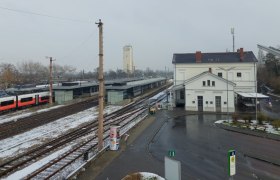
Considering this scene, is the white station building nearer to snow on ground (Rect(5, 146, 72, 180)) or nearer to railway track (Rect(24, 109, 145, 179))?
railway track (Rect(24, 109, 145, 179))

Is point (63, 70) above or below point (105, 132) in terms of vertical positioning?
above

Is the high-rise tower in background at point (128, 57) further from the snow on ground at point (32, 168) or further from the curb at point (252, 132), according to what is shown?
the snow on ground at point (32, 168)

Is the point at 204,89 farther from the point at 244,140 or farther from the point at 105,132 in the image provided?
the point at 105,132

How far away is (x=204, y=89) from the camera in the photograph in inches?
1549

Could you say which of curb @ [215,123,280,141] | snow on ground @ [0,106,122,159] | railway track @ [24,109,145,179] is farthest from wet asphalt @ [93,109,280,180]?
snow on ground @ [0,106,122,159]

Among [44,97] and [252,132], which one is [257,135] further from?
[44,97]

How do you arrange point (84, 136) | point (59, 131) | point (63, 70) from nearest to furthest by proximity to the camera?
1. point (84, 136)
2. point (59, 131)
3. point (63, 70)

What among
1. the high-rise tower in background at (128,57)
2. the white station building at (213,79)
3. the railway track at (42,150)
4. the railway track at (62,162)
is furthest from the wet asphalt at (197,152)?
the high-rise tower in background at (128,57)

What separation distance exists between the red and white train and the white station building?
25.4m

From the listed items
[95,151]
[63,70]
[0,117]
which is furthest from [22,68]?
[95,151]

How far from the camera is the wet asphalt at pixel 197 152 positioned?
49.1 ft

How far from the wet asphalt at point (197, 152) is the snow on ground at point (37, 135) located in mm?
8780

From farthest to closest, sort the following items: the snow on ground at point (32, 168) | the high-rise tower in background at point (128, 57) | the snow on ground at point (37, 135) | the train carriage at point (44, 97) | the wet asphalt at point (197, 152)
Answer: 1. the high-rise tower in background at point (128, 57)
2. the train carriage at point (44, 97)
3. the snow on ground at point (37, 135)
4. the wet asphalt at point (197, 152)
5. the snow on ground at point (32, 168)

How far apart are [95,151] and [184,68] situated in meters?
33.0
